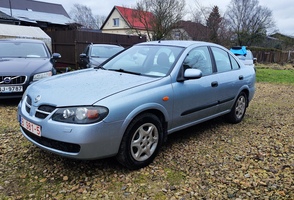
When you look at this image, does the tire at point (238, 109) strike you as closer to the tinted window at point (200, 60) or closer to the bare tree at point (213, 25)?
the tinted window at point (200, 60)

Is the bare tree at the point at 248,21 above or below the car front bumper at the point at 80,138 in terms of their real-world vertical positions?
above

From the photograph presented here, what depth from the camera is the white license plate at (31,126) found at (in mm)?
2846

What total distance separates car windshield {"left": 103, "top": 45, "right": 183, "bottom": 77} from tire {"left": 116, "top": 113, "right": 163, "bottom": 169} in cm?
73

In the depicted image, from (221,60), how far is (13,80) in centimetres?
423

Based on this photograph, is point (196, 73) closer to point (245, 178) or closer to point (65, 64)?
point (245, 178)

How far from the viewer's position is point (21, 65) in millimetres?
5879

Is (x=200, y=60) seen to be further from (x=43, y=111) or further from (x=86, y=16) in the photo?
(x=86, y=16)

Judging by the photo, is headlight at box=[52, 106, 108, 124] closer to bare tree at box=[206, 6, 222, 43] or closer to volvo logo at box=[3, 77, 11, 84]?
volvo logo at box=[3, 77, 11, 84]

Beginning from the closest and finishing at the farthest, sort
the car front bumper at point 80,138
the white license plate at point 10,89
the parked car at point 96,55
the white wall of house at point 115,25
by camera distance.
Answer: the car front bumper at point 80,138
the white license plate at point 10,89
the parked car at point 96,55
the white wall of house at point 115,25

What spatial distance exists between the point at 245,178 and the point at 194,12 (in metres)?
21.8

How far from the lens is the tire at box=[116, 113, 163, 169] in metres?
2.95

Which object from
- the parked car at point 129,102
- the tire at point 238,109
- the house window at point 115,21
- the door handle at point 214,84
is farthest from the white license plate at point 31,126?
the house window at point 115,21

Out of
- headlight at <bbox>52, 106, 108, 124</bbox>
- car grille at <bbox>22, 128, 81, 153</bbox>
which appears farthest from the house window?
headlight at <bbox>52, 106, 108, 124</bbox>

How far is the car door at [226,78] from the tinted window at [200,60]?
0.22 metres
